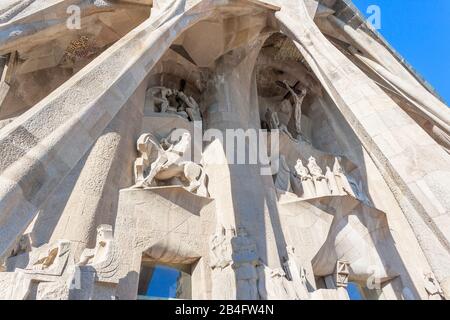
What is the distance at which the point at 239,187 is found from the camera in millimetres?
6402

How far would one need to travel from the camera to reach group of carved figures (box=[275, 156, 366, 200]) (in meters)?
7.62

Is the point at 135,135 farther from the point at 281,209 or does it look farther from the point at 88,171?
the point at 281,209

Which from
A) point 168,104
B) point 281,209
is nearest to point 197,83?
point 168,104

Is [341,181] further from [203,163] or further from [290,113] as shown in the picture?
[290,113]

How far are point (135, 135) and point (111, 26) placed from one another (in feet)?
9.85

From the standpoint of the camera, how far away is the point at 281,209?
22.9 feet

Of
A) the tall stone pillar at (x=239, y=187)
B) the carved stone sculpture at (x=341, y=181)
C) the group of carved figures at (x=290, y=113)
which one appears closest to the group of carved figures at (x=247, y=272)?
the tall stone pillar at (x=239, y=187)

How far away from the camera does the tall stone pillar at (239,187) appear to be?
4.81m

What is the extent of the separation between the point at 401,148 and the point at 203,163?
12.5 feet

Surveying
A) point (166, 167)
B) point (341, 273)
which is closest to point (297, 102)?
point (341, 273)

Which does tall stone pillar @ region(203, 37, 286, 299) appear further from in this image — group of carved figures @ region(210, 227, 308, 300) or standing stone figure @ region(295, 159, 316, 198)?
standing stone figure @ region(295, 159, 316, 198)

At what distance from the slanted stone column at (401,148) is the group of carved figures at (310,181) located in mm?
1977

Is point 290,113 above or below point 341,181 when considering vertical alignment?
above

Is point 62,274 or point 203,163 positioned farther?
point 203,163
